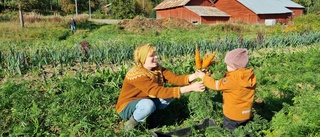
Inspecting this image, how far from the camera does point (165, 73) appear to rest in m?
2.98

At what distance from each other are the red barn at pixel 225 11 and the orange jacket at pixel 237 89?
26.9 metres

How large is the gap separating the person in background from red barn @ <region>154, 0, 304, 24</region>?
87.7 feet

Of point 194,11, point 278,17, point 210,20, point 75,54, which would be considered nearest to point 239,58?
point 75,54

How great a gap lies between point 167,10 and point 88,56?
29.2 metres

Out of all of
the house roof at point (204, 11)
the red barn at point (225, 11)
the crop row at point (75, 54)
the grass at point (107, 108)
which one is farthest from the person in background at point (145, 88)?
the house roof at point (204, 11)

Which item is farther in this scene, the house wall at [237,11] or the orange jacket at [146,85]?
the house wall at [237,11]

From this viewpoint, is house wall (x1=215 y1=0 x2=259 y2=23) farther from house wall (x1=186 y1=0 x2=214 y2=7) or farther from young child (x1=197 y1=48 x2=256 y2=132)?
young child (x1=197 y1=48 x2=256 y2=132)

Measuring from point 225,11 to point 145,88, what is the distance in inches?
1323

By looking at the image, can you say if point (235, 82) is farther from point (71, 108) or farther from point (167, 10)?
point (167, 10)

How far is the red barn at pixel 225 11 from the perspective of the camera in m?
29.5

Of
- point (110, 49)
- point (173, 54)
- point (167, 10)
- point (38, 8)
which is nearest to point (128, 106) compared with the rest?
point (110, 49)

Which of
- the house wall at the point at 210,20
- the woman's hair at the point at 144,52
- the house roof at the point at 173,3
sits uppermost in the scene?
the house roof at the point at 173,3

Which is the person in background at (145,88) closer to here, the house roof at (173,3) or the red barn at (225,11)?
the red barn at (225,11)

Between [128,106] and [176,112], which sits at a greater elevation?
[128,106]
